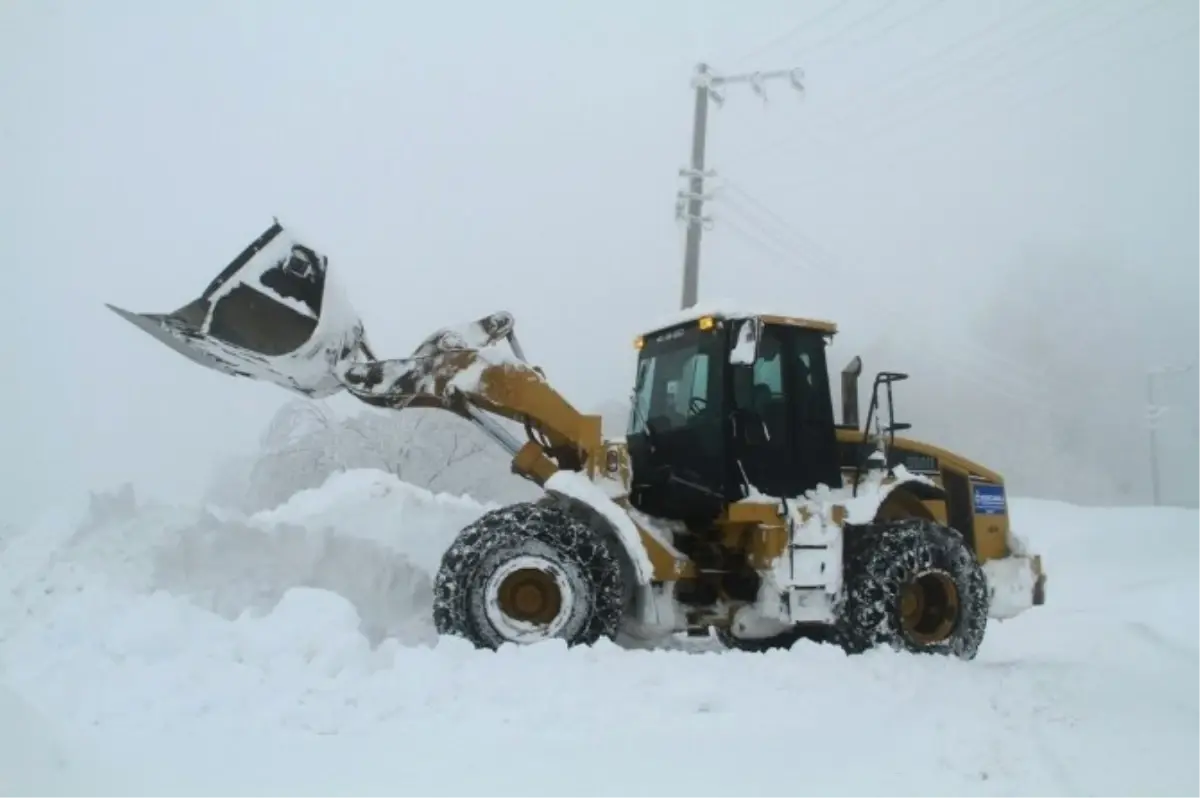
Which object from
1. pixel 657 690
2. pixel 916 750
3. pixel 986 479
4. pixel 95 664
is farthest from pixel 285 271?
pixel 986 479

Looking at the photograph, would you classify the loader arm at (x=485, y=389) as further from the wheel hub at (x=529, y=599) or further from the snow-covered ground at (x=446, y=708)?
the snow-covered ground at (x=446, y=708)

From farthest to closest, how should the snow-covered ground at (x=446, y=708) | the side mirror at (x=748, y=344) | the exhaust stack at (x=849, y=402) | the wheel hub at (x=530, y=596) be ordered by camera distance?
1. the exhaust stack at (x=849, y=402)
2. the side mirror at (x=748, y=344)
3. the wheel hub at (x=530, y=596)
4. the snow-covered ground at (x=446, y=708)

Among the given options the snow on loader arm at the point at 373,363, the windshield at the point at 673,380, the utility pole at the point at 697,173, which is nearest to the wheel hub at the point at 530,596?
the snow on loader arm at the point at 373,363

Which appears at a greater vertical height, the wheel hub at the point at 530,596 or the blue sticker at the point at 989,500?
the blue sticker at the point at 989,500

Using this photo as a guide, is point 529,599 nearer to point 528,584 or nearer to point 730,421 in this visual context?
point 528,584

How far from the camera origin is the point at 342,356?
295 inches

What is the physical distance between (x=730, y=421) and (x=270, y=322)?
3.19m

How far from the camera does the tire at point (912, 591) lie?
7.43 metres

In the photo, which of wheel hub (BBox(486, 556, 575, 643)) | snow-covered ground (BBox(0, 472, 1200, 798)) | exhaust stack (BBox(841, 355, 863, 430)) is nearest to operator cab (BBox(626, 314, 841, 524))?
exhaust stack (BBox(841, 355, 863, 430))

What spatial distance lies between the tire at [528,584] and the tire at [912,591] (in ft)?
5.70

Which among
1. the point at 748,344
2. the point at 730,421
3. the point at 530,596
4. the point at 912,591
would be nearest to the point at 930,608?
the point at 912,591

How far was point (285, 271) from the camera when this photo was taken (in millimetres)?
7199

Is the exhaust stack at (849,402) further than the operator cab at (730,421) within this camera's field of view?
Yes

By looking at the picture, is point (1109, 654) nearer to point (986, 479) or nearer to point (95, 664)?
point (986, 479)
